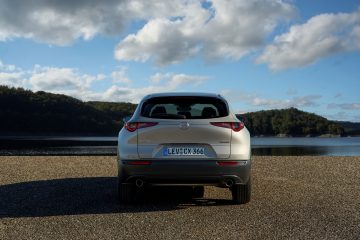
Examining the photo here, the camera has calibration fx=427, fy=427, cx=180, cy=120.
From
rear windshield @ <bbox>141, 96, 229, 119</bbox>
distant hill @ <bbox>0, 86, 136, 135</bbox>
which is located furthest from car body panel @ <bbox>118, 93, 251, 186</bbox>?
distant hill @ <bbox>0, 86, 136, 135</bbox>

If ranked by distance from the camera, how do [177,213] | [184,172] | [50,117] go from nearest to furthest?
[184,172], [177,213], [50,117]

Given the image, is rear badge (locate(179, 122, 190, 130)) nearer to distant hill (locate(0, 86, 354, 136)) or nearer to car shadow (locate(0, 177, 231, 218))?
car shadow (locate(0, 177, 231, 218))

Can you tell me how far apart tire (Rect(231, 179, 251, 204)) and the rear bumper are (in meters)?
0.52

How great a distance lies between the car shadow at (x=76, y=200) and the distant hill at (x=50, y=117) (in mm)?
125720

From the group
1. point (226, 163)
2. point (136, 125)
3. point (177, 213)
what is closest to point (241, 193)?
point (226, 163)

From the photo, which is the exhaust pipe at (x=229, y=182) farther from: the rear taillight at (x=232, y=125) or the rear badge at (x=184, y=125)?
the rear badge at (x=184, y=125)

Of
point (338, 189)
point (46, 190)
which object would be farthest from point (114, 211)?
point (338, 189)

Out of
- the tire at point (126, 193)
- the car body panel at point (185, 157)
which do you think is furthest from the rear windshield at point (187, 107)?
the tire at point (126, 193)

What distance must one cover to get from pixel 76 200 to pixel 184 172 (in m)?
2.42

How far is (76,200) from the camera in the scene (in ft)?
23.9

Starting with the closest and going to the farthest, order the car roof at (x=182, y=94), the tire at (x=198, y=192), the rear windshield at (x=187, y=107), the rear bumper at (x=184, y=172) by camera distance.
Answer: the rear bumper at (x=184, y=172) < the rear windshield at (x=187, y=107) < the car roof at (x=182, y=94) < the tire at (x=198, y=192)

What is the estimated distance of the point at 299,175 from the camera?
1141 cm

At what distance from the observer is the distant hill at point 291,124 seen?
160 metres

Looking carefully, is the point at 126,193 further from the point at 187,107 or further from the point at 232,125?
the point at 232,125
